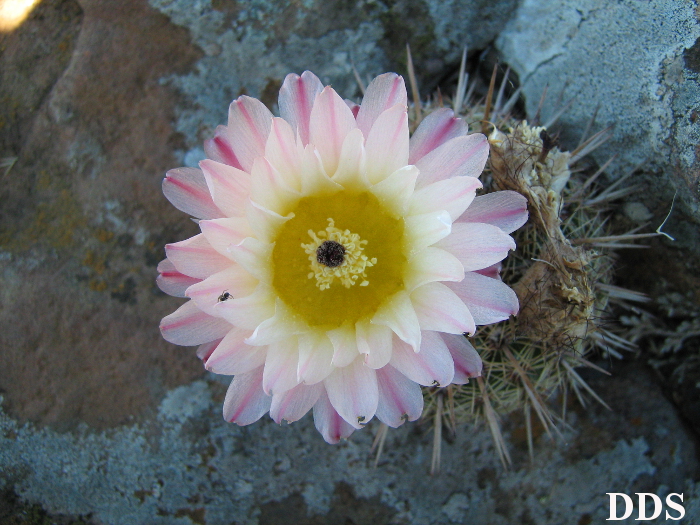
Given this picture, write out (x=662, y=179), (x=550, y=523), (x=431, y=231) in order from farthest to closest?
(x=550, y=523) < (x=662, y=179) < (x=431, y=231)

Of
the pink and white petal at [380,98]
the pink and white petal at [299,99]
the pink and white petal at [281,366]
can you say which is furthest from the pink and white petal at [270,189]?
the pink and white petal at [281,366]

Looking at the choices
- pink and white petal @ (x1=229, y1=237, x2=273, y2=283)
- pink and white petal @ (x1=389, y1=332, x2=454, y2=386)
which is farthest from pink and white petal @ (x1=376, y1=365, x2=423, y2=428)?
pink and white petal @ (x1=229, y1=237, x2=273, y2=283)

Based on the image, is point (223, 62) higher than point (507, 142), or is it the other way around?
point (223, 62)

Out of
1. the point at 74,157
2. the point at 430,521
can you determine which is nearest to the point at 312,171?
the point at 74,157

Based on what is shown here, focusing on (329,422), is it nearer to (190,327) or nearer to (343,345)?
(343,345)

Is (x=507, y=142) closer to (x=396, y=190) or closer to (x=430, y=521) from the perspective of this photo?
(x=396, y=190)

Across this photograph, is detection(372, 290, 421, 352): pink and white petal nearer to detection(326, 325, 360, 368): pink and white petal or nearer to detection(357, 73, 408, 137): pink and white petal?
detection(326, 325, 360, 368): pink and white petal
